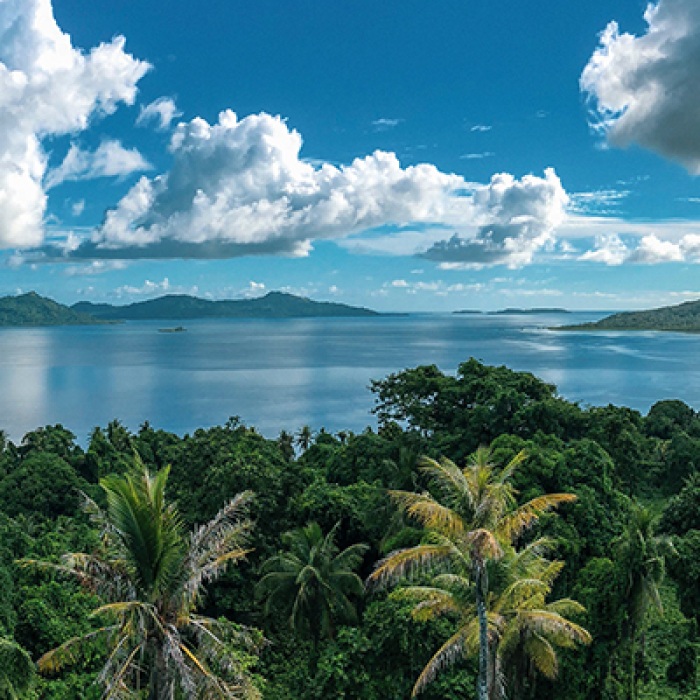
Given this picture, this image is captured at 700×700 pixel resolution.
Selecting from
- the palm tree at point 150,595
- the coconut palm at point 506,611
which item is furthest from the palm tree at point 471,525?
the palm tree at point 150,595

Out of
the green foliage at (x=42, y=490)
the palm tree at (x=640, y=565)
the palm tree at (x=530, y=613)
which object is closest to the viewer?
the palm tree at (x=530, y=613)

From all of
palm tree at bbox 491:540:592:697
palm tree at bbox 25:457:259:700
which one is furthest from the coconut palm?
palm tree at bbox 25:457:259:700

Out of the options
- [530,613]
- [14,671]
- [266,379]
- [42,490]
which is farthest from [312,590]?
[266,379]

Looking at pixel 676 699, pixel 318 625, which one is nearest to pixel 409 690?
pixel 318 625

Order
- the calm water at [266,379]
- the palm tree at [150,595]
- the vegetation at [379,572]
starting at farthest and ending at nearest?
the calm water at [266,379]
the vegetation at [379,572]
the palm tree at [150,595]

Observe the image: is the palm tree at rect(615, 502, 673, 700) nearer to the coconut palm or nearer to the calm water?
the coconut palm

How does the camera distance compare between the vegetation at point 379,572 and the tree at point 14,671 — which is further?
the tree at point 14,671

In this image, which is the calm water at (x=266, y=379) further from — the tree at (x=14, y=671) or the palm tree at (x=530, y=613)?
the tree at (x=14, y=671)
